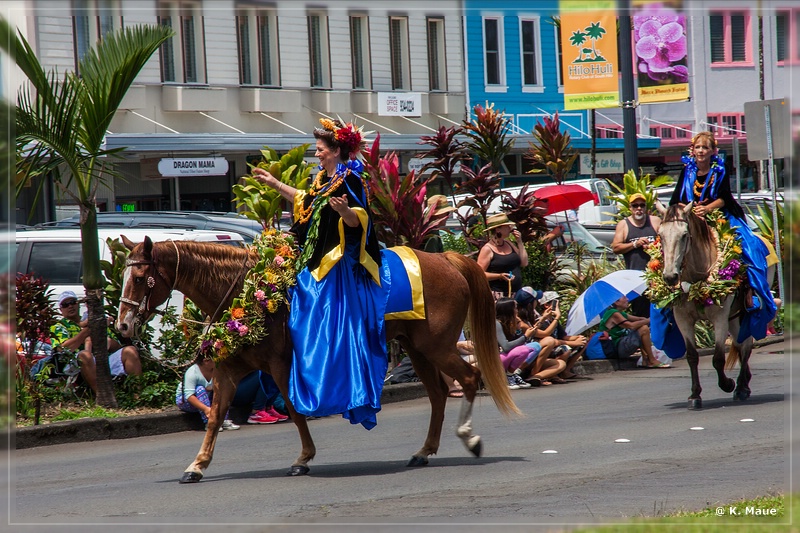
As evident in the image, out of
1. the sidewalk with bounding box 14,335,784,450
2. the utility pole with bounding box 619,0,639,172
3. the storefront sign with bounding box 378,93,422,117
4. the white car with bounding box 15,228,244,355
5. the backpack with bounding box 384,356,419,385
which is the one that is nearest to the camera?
the sidewalk with bounding box 14,335,784,450

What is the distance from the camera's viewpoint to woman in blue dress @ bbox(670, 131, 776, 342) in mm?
10859

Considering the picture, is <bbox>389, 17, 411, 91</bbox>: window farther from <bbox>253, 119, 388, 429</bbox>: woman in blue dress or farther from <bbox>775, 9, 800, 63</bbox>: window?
<bbox>775, 9, 800, 63</bbox>: window

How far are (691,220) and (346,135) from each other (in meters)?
4.02

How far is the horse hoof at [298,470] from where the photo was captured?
8133 millimetres

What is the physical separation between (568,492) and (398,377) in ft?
21.2

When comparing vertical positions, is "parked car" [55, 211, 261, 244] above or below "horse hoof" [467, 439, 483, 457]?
above

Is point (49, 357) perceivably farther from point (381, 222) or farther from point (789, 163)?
point (789, 163)

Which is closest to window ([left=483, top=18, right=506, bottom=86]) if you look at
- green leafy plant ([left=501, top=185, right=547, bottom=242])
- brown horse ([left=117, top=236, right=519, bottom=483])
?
green leafy plant ([left=501, top=185, right=547, bottom=242])

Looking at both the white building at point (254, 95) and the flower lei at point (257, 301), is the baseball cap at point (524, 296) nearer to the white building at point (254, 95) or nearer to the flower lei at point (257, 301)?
the white building at point (254, 95)

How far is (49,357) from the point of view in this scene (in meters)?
11.6

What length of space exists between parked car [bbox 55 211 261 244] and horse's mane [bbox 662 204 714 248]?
18.7 ft

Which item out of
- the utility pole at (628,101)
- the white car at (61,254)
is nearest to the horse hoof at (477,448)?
the white car at (61,254)

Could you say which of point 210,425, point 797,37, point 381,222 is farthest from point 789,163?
point 381,222

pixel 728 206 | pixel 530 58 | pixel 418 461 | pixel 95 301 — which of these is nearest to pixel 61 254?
pixel 95 301
